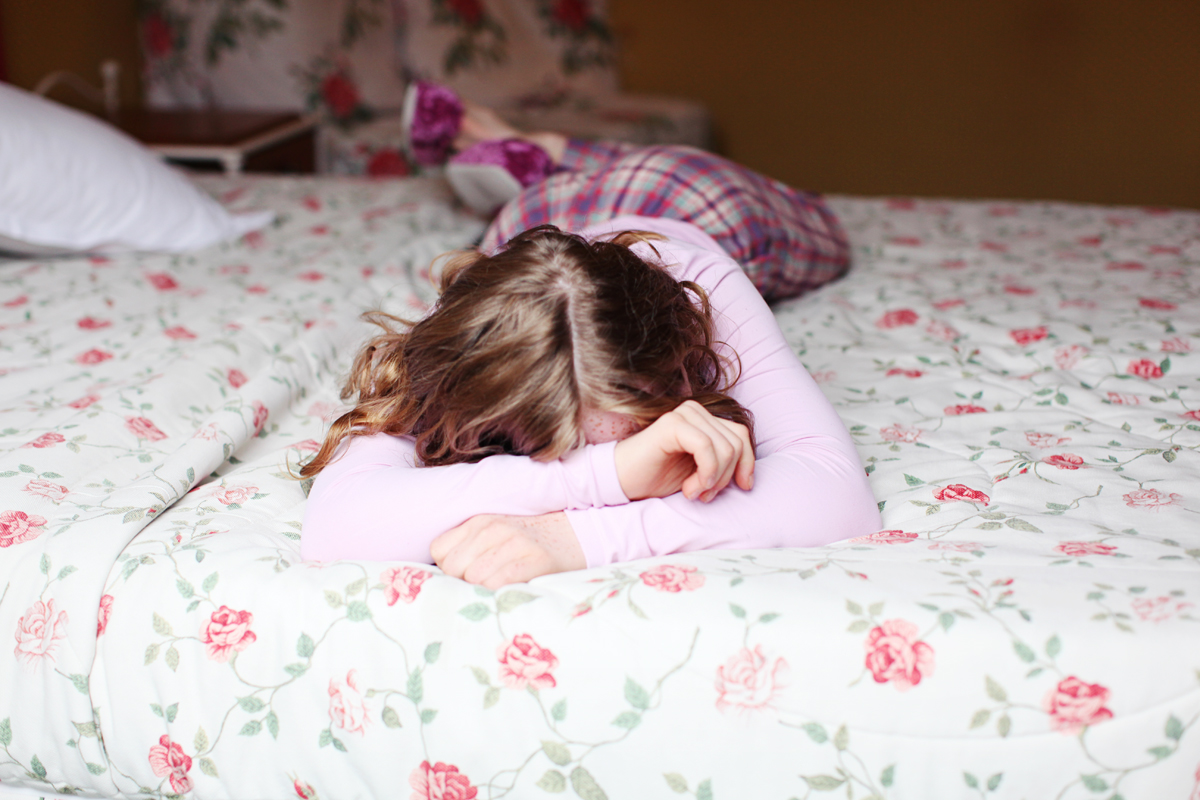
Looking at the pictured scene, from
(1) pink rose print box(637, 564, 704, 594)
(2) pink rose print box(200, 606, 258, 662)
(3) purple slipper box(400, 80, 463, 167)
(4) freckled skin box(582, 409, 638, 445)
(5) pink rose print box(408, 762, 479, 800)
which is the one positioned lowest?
(5) pink rose print box(408, 762, 479, 800)

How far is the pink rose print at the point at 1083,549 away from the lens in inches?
26.1

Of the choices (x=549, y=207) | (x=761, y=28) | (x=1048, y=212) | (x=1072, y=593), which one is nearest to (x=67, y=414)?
(x=549, y=207)

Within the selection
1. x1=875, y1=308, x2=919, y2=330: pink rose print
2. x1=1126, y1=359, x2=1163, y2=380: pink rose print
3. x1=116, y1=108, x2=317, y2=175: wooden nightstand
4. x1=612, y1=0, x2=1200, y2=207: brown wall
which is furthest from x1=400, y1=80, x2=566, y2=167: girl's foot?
x1=612, y1=0, x2=1200, y2=207: brown wall

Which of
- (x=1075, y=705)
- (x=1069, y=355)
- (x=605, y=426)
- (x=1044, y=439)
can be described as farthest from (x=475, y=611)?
(x=1069, y=355)

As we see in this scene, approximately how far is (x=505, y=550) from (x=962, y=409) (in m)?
0.58

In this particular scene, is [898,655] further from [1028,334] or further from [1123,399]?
[1028,334]

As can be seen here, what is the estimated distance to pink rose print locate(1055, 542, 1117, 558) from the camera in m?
0.66

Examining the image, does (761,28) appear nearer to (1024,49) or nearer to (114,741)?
(1024,49)

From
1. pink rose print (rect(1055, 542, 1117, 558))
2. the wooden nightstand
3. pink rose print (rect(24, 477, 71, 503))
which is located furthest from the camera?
the wooden nightstand

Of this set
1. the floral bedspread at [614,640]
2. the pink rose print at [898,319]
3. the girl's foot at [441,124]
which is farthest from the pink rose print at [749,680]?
the girl's foot at [441,124]

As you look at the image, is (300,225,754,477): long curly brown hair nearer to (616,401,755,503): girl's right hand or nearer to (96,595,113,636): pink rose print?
(616,401,755,503): girl's right hand

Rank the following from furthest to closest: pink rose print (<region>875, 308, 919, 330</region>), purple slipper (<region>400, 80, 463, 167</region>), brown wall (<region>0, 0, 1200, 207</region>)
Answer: brown wall (<region>0, 0, 1200, 207</region>)
purple slipper (<region>400, 80, 463, 167</region>)
pink rose print (<region>875, 308, 919, 330</region>)

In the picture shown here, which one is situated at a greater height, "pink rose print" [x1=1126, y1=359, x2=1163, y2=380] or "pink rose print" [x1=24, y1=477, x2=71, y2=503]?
"pink rose print" [x1=1126, y1=359, x2=1163, y2=380]

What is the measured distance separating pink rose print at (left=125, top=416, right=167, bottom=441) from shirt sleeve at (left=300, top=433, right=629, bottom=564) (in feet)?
0.99
